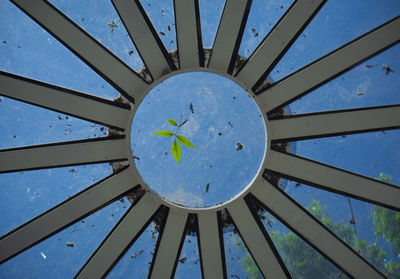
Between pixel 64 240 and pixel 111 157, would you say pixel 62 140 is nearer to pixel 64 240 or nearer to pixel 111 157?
pixel 111 157

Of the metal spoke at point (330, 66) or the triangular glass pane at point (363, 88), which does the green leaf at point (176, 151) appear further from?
the triangular glass pane at point (363, 88)

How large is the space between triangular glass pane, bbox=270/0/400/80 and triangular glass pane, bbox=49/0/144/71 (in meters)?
2.12

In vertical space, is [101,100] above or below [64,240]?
above

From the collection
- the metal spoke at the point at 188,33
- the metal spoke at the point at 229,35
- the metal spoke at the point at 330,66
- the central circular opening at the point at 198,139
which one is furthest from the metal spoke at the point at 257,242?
the metal spoke at the point at 188,33

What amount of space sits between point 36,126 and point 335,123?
4187 millimetres

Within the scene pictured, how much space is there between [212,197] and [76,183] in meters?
1.98

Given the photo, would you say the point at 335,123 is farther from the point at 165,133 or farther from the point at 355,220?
the point at 165,133

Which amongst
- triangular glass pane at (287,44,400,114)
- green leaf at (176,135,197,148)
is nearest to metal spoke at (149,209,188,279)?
green leaf at (176,135,197,148)

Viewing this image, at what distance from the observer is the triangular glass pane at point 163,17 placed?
4.26 meters

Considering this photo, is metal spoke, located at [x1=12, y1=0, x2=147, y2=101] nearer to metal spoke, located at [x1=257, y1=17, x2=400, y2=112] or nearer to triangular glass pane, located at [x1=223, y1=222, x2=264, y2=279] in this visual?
metal spoke, located at [x1=257, y1=17, x2=400, y2=112]

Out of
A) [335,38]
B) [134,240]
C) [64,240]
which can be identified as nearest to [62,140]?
[64,240]

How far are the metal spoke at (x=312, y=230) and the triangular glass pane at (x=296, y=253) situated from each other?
4.7 inches

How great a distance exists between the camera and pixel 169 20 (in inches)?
169

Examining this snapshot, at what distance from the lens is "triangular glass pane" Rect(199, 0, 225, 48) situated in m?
4.25
